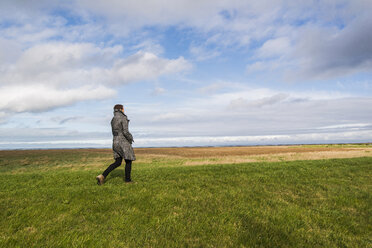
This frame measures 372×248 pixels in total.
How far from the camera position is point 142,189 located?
7.85 meters

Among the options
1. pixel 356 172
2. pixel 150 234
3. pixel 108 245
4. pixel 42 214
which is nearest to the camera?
pixel 108 245

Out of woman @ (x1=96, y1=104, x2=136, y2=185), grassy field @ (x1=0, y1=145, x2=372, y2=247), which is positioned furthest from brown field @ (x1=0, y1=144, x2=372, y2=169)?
grassy field @ (x1=0, y1=145, x2=372, y2=247)

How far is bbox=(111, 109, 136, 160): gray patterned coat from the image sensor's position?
886 cm

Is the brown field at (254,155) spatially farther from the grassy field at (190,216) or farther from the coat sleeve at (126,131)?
the grassy field at (190,216)

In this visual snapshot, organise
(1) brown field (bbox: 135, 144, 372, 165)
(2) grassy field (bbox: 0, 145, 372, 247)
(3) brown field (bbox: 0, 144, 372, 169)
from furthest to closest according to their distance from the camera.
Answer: (1) brown field (bbox: 135, 144, 372, 165) → (3) brown field (bbox: 0, 144, 372, 169) → (2) grassy field (bbox: 0, 145, 372, 247)

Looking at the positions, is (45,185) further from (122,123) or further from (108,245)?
(108,245)

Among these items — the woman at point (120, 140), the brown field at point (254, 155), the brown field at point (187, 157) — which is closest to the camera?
the woman at point (120, 140)

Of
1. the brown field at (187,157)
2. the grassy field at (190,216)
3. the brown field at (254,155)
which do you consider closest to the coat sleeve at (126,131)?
the grassy field at (190,216)

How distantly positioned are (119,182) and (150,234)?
5.27m

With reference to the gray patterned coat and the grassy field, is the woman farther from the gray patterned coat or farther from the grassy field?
the grassy field

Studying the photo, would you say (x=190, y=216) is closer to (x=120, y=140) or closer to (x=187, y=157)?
(x=120, y=140)

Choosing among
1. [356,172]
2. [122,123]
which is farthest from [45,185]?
[356,172]

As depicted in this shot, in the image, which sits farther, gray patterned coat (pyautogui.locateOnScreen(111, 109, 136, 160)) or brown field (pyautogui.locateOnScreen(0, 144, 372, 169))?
brown field (pyautogui.locateOnScreen(0, 144, 372, 169))

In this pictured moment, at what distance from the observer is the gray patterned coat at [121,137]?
8.86m
